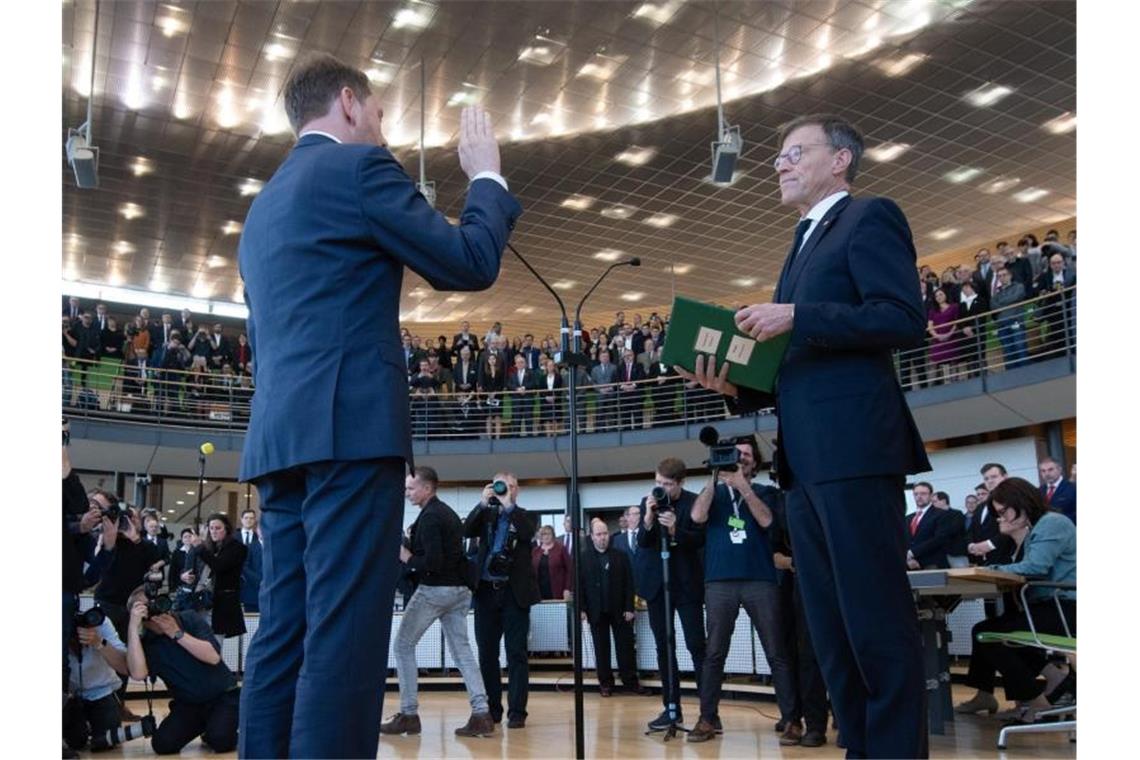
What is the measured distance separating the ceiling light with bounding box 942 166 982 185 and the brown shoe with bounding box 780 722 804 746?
546 inches

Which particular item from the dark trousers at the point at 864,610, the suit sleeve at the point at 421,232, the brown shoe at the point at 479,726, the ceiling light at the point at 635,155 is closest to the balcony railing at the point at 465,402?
the ceiling light at the point at 635,155

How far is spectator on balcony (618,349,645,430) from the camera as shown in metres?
18.0

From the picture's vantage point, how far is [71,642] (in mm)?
6105

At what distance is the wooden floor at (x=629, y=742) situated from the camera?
18.2 feet

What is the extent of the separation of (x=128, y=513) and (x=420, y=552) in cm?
262

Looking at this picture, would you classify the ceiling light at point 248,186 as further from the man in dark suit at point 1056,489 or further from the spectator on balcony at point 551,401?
the man in dark suit at point 1056,489

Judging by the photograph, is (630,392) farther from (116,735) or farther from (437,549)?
(116,735)

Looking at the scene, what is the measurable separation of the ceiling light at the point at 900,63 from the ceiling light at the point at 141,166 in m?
11.7

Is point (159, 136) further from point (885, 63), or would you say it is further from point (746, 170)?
point (885, 63)

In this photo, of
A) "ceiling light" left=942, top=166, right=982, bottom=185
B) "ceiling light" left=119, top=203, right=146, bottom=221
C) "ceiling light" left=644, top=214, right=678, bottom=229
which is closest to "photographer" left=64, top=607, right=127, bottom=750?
"ceiling light" left=119, top=203, right=146, bottom=221

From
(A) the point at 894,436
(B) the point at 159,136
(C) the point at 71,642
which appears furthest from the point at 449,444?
(A) the point at 894,436

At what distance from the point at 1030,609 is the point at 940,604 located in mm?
536

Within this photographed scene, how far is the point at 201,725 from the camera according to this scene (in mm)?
6230

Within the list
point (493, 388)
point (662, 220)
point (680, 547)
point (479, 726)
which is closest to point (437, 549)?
point (479, 726)
